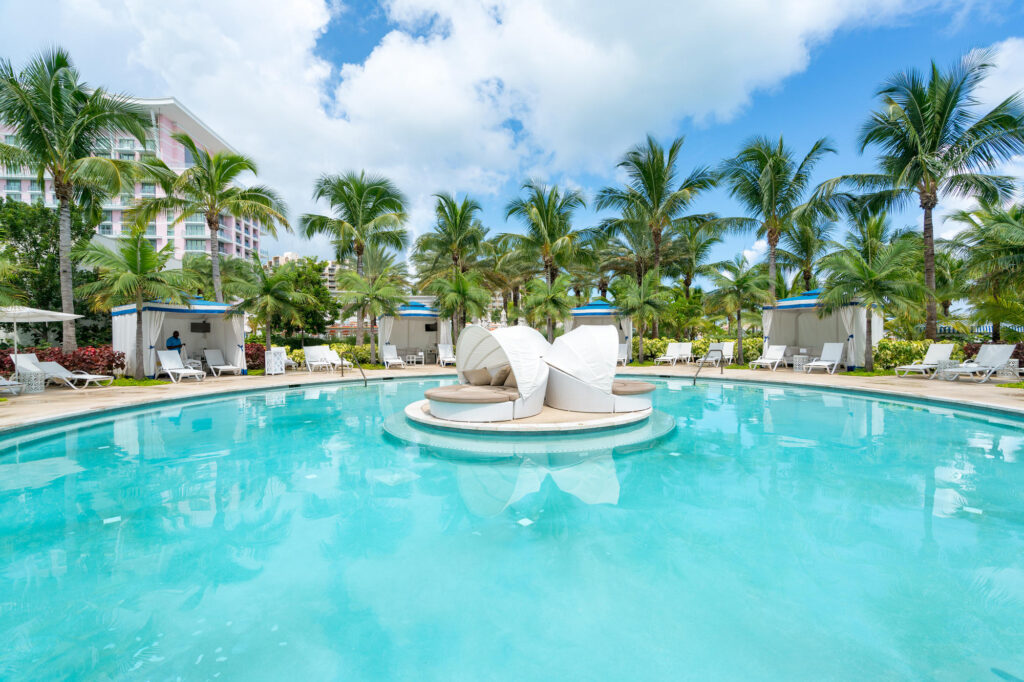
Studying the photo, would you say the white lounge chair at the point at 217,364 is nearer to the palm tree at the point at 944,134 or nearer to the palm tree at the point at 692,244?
the palm tree at the point at 692,244

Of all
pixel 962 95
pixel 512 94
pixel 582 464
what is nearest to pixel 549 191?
pixel 512 94

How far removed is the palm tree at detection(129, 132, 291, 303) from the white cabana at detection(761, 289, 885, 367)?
835 inches

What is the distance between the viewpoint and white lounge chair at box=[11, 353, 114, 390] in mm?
12695

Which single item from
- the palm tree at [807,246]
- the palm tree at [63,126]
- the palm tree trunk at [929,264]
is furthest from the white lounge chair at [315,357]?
the palm tree at [807,246]

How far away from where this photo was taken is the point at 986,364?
46.0 feet

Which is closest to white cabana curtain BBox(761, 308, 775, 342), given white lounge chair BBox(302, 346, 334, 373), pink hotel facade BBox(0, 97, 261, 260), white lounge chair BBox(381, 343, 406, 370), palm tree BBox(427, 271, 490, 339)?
palm tree BBox(427, 271, 490, 339)

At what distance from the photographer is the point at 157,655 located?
8.71 ft

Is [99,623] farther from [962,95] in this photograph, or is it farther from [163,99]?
[163,99]

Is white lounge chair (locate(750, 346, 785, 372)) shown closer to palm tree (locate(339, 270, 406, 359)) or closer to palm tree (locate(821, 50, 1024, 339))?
palm tree (locate(821, 50, 1024, 339))

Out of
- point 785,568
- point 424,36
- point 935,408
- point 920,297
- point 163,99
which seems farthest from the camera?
point 163,99

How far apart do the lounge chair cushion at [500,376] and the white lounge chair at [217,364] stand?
12.0 m

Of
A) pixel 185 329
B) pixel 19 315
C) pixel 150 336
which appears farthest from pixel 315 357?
pixel 19 315

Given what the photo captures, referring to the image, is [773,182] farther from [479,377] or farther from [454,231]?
[479,377]

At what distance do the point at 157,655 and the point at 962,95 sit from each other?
24194mm
